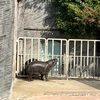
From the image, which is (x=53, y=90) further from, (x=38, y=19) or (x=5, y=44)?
(x=5, y=44)

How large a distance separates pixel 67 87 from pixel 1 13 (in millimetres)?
8233

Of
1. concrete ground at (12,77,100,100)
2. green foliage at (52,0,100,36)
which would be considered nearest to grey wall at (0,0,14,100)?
concrete ground at (12,77,100,100)

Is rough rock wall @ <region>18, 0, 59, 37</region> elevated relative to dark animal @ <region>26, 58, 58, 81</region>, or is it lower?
elevated

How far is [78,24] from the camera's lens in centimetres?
1422

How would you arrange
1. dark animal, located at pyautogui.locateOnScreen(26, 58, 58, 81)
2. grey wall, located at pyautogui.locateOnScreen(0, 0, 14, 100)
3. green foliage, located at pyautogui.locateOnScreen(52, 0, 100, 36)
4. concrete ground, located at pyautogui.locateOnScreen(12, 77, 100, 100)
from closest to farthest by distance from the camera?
grey wall, located at pyautogui.locateOnScreen(0, 0, 14, 100) → concrete ground, located at pyautogui.locateOnScreen(12, 77, 100, 100) → dark animal, located at pyautogui.locateOnScreen(26, 58, 58, 81) → green foliage, located at pyautogui.locateOnScreen(52, 0, 100, 36)

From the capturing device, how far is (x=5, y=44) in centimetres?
333

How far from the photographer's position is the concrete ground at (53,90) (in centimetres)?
931

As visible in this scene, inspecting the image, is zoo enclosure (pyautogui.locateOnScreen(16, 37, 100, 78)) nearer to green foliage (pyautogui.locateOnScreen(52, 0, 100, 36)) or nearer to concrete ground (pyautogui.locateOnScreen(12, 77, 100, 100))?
green foliage (pyautogui.locateOnScreen(52, 0, 100, 36))

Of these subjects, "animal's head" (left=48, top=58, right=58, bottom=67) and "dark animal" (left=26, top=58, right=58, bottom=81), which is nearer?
"dark animal" (left=26, top=58, right=58, bottom=81)

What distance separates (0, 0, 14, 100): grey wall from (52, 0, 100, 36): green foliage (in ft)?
33.2

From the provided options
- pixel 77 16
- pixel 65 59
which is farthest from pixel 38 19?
pixel 65 59

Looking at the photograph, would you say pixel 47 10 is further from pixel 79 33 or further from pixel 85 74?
pixel 85 74

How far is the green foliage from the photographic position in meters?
13.4

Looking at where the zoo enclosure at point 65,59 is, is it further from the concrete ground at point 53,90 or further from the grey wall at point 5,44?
the grey wall at point 5,44
